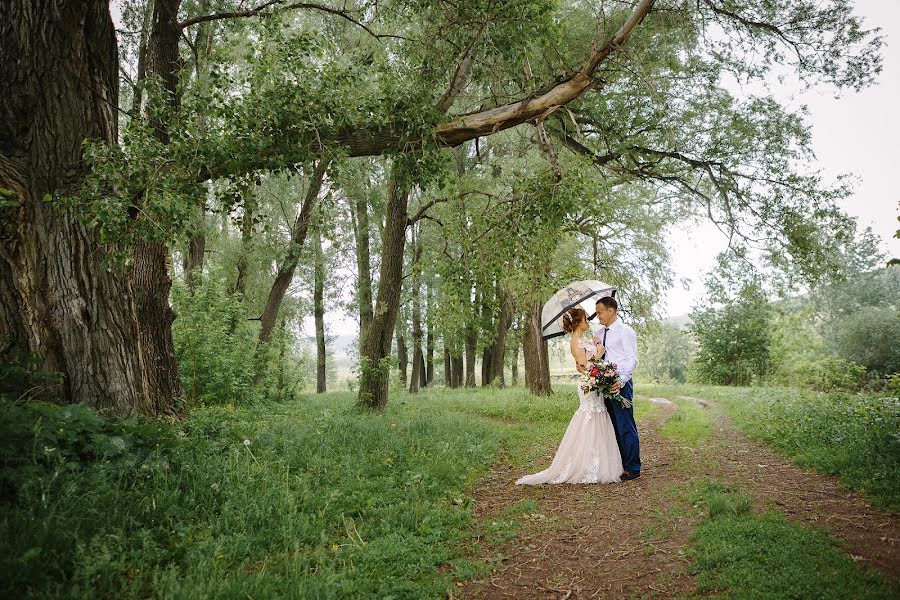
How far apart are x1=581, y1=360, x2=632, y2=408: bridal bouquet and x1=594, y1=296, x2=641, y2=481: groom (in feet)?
0.22

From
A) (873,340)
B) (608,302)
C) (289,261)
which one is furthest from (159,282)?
(873,340)

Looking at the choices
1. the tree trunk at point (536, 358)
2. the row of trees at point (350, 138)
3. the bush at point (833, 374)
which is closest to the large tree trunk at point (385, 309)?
the row of trees at point (350, 138)

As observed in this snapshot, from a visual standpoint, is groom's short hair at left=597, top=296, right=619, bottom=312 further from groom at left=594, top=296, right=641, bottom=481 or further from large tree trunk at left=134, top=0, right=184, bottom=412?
large tree trunk at left=134, top=0, right=184, bottom=412

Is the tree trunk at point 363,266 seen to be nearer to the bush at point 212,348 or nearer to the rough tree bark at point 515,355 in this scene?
the bush at point 212,348

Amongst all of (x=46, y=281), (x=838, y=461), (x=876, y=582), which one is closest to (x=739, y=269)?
(x=838, y=461)

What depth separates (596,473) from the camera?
677cm

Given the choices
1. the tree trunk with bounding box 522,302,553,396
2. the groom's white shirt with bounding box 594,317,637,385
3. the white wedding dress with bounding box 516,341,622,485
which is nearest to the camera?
the white wedding dress with bounding box 516,341,622,485

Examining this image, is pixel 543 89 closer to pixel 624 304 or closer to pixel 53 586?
pixel 53 586

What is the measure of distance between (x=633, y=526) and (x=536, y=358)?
37.0 feet

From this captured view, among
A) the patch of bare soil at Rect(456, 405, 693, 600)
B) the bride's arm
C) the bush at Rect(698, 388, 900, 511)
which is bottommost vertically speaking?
the patch of bare soil at Rect(456, 405, 693, 600)

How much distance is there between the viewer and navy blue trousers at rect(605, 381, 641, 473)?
6.80 meters

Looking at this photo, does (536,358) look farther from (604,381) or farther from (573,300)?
(604,381)

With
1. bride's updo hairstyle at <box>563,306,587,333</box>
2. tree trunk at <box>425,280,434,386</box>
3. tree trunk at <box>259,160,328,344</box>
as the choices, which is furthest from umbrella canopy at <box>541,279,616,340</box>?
tree trunk at <box>259,160,328,344</box>

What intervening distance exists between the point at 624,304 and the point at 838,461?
10.8 meters
